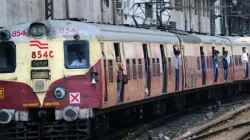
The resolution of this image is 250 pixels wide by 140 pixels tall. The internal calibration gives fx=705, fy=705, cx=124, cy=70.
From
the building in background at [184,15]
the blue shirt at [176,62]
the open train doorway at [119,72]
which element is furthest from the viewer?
the building in background at [184,15]

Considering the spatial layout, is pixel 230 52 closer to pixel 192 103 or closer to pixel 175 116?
pixel 192 103

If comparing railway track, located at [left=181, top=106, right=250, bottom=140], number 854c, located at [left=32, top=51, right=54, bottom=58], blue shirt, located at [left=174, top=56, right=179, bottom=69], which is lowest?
railway track, located at [left=181, top=106, right=250, bottom=140]

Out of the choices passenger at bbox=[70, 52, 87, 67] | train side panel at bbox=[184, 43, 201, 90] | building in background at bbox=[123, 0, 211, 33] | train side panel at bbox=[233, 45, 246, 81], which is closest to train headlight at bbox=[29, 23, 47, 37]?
passenger at bbox=[70, 52, 87, 67]

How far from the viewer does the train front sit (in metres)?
14.0

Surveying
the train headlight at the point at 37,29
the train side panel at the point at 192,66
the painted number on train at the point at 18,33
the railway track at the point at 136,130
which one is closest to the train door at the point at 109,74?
the train headlight at the point at 37,29

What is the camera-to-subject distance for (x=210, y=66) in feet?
85.8

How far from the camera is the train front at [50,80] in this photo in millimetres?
14023

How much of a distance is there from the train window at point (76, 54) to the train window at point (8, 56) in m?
1.12

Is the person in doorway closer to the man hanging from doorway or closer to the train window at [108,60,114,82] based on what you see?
the man hanging from doorway

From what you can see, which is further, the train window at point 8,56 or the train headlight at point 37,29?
the train window at point 8,56

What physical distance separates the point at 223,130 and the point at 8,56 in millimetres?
6239

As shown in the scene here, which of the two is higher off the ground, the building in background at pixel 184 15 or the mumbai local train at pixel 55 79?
the building in background at pixel 184 15

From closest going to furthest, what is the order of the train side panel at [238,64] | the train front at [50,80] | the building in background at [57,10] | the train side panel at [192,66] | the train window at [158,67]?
the train front at [50,80] → the train window at [158,67] → the building in background at [57,10] → the train side panel at [192,66] → the train side panel at [238,64]

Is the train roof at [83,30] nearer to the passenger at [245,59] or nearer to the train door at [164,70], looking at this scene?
the train door at [164,70]
